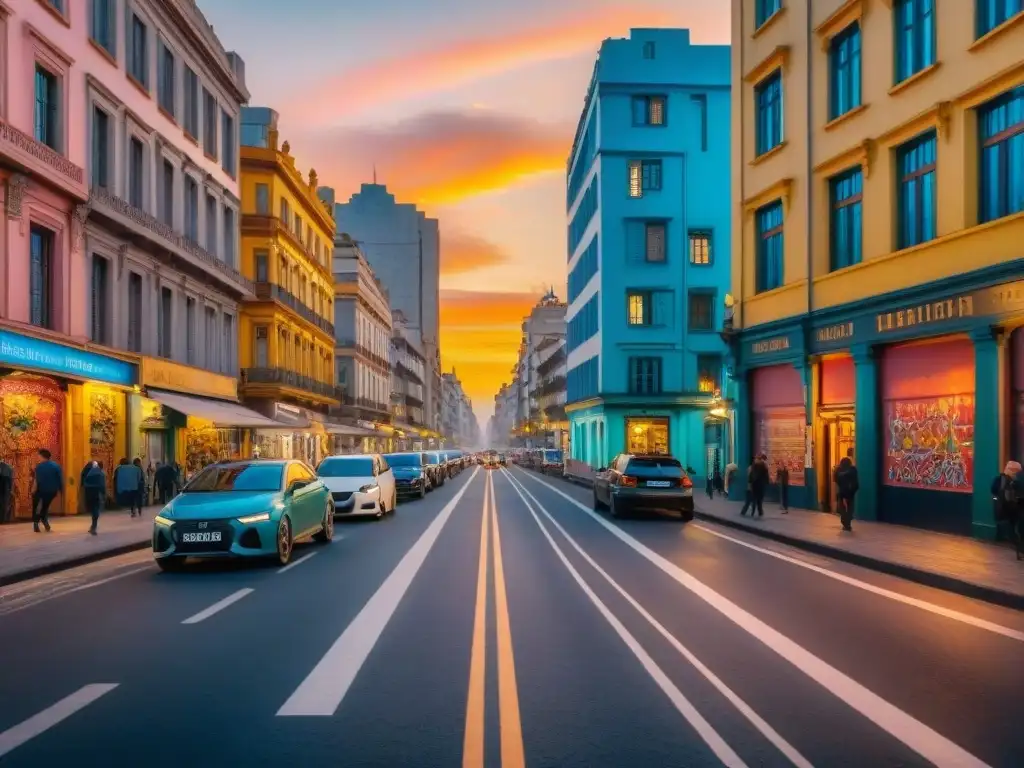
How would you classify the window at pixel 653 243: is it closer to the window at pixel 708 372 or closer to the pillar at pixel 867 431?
the window at pixel 708 372

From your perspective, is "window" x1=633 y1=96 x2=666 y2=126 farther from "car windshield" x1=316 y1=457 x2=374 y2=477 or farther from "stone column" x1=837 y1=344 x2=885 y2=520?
"car windshield" x1=316 y1=457 x2=374 y2=477

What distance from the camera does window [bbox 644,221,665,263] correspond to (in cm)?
5559

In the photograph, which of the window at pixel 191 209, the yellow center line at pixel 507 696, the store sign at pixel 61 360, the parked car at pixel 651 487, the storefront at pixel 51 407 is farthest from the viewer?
the window at pixel 191 209

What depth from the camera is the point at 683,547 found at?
56.1 ft

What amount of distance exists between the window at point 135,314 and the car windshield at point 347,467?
928cm

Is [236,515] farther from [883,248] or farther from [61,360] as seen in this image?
[883,248]

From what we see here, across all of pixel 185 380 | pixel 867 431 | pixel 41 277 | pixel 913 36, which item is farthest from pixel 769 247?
pixel 185 380

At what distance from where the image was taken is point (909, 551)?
15.3m

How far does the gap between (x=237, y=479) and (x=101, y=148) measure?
16.5 m

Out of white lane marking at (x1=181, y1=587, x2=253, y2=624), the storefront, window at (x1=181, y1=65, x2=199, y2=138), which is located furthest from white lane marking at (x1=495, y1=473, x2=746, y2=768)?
window at (x1=181, y1=65, x2=199, y2=138)

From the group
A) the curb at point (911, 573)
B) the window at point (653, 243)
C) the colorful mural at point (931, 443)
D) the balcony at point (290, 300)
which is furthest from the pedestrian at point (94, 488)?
the window at point (653, 243)

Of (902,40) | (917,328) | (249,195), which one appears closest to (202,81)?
(249,195)

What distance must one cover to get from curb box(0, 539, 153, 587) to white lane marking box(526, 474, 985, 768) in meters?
8.69

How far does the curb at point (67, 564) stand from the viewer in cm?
1273
